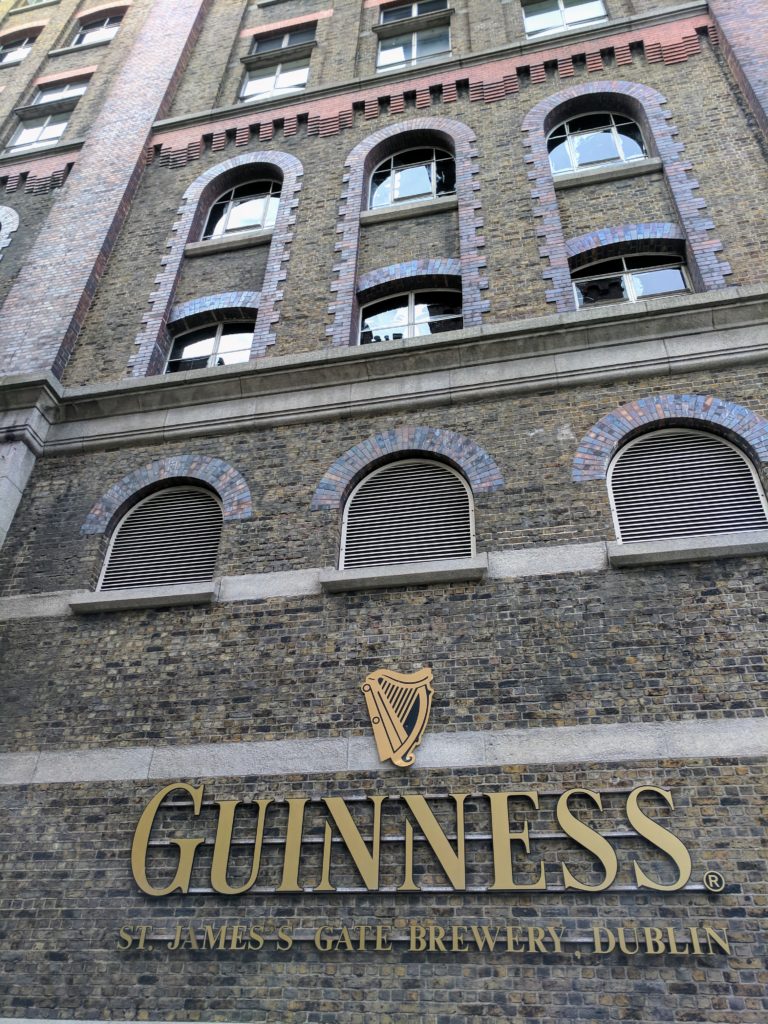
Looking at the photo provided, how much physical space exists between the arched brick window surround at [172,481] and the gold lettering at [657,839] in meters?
5.49

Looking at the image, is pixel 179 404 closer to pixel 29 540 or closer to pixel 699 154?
pixel 29 540

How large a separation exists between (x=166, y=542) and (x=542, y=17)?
14.1 metres

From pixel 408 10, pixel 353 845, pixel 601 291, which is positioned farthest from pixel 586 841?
pixel 408 10

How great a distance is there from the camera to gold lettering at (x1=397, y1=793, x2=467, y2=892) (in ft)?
21.8

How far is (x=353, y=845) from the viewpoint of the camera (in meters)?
6.94

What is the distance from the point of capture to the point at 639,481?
8797mm

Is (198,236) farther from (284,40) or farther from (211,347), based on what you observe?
(284,40)

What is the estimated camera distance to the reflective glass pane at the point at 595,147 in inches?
512

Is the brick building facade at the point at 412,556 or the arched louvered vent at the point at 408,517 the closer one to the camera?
the brick building facade at the point at 412,556

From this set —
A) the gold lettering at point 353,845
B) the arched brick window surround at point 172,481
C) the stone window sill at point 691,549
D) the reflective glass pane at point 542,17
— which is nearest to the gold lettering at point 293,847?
the gold lettering at point 353,845

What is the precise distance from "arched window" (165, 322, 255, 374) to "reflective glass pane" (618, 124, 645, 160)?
693 centimetres

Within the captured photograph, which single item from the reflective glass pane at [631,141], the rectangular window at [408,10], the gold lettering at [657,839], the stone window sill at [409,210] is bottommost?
the gold lettering at [657,839]

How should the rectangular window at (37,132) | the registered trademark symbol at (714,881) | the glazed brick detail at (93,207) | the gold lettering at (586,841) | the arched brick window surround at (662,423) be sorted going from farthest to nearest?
the rectangular window at (37,132), the glazed brick detail at (93,207), the arched brick window surround at (662,423), the gold lettering at (586,841), the registered trademark symbol at (714,881)

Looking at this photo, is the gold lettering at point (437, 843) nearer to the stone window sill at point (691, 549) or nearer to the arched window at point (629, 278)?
the stone window sill at point (691, 549)
